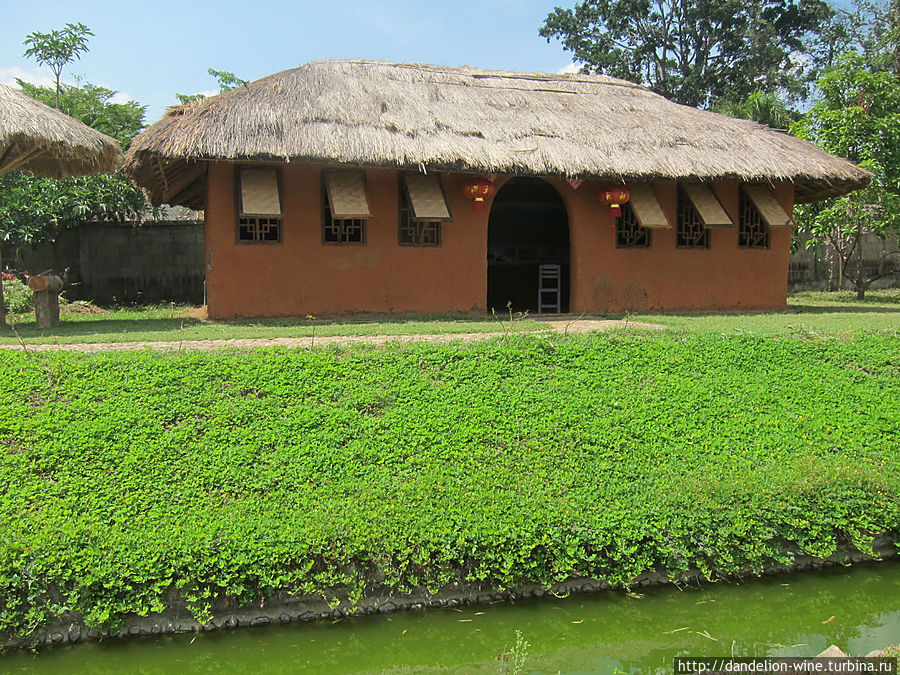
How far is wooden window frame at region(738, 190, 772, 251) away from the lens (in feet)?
40.4

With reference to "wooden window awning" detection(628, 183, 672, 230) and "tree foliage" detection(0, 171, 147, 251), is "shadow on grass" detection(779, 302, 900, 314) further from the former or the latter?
"tree foliage" detection(0, 171, 147, 251)

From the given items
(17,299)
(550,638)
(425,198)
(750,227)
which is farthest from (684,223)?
(17,299)

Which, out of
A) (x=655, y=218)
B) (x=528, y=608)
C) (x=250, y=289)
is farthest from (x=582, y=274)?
(x=528, y=608)

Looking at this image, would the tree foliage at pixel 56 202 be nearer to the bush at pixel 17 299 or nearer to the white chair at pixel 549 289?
the bush at pixel 17 299

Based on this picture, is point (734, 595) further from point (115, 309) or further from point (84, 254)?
point (84, 254)

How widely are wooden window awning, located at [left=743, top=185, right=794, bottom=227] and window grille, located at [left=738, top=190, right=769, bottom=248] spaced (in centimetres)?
24

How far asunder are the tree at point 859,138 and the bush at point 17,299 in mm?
14671

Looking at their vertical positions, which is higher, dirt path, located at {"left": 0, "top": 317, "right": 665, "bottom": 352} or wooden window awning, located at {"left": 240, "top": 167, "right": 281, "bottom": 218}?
wooden window awning, located at {"left": 240, "top": 167, "right": 281, "bottom": 218}

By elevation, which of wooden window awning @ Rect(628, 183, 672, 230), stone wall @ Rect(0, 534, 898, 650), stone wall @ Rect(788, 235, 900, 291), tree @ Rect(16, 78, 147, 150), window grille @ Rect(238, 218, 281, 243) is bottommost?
stone wall @ Rect(0, 534, 898, 650)

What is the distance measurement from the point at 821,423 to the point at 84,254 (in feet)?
42.0

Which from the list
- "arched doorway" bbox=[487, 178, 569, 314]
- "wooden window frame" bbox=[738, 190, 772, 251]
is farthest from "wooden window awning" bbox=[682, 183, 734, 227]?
"arched doorway" bbox=[487, 178, 569, 314]

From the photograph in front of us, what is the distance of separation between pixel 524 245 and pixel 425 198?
14.6 ft

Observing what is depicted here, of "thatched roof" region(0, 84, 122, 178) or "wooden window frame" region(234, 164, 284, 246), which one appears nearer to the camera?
"thatched roof" region(0, 84, 122, 178)

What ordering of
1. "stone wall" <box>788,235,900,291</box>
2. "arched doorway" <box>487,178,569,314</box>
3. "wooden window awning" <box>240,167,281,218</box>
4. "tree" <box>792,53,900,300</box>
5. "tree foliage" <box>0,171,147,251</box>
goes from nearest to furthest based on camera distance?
"wooden window awning" <box>240,167,281,218</box>, "tree foliage" <box>0,171,147,251</box>, "arched doorway" <box>487,178,569,314</box>, "tree" <box>792,53,900,300</box>, "stone wall" <box>788,235,900,291</box>
